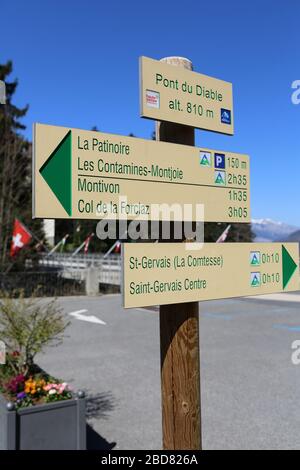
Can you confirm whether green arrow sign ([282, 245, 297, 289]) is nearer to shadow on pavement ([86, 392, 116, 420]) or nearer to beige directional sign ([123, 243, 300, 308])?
beige directional sign ([123, 243, 300, 308])

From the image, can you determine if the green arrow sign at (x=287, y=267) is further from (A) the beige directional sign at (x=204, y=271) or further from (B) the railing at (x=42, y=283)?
(B) the railing at (x=42, y=283)

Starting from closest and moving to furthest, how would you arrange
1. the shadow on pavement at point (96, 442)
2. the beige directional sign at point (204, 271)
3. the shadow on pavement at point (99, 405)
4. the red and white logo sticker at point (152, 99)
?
the beige directional sign at point (204, 271)
the red and white logo sticker at point (152, 99)
the shadow on pavement at point (96, 442)
the shadow on pavement at point (99, 405)

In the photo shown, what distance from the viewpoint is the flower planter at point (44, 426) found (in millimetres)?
3420

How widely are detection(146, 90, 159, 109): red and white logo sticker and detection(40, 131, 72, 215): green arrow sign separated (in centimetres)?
46

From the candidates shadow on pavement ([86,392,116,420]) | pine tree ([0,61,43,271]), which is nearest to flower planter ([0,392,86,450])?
shadow on pavement ([86,392,116,420])

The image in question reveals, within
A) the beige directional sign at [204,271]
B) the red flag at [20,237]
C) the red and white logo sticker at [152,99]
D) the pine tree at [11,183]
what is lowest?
the beige directional sign at [204,271]

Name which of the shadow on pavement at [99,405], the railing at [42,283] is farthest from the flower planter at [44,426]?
the railing at [42,283]

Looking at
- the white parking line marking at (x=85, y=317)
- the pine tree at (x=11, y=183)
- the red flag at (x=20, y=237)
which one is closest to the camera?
the white parking line marking at (x=85, y=317)

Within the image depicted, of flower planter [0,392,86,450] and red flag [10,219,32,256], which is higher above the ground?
red flag [10,219,32,256]

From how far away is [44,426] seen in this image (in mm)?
3576

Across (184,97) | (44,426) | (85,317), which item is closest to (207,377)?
(44,426)

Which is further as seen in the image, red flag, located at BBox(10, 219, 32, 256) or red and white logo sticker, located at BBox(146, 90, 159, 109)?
red flag, located at BBox(10, 219, 32, 256)

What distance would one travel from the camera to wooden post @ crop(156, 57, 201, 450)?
2.12 m

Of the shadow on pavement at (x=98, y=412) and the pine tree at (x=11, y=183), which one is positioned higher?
the pine tree at (x=11, y=183)
